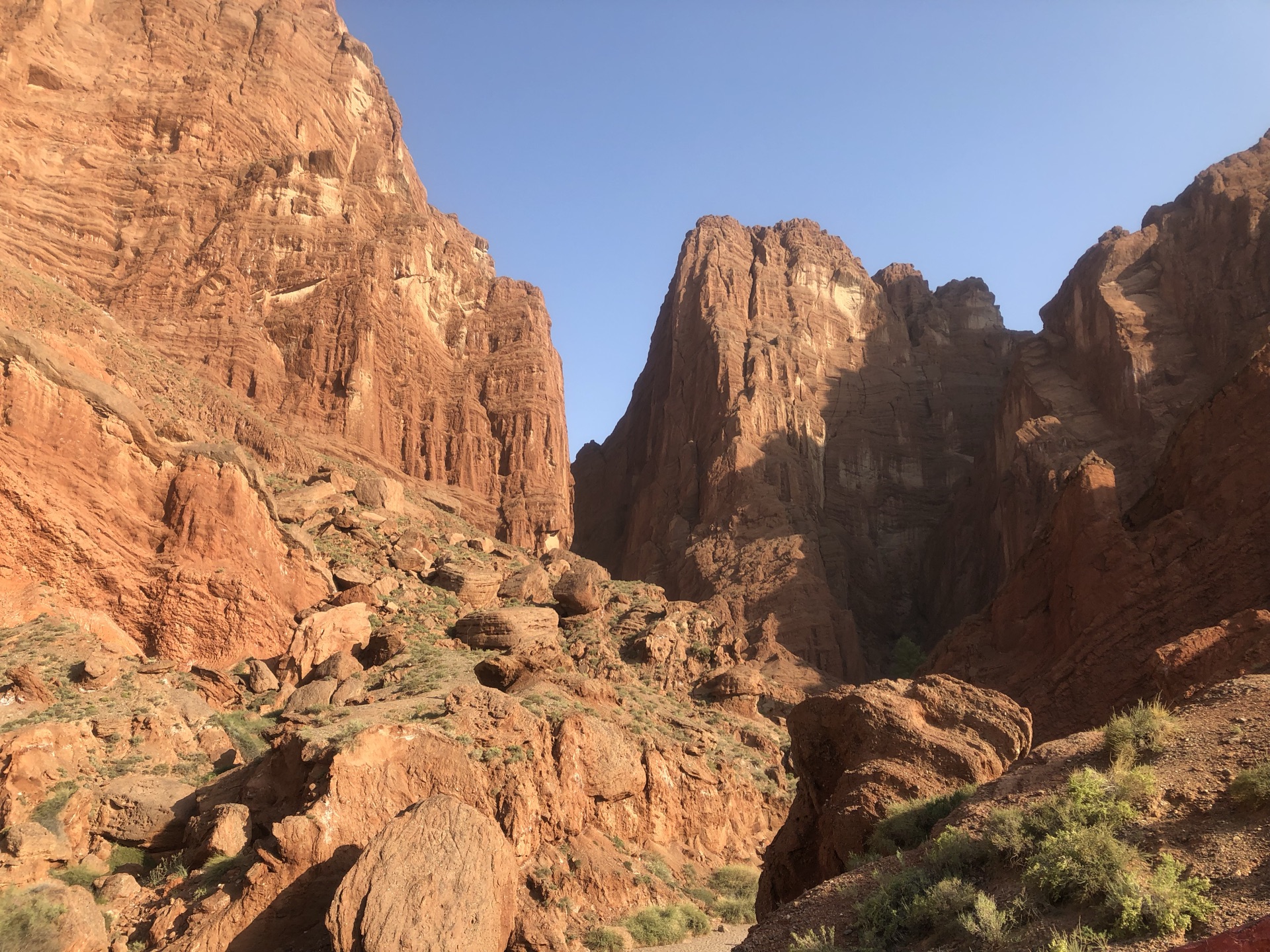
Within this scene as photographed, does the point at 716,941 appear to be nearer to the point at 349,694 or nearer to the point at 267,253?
the point at 349,694

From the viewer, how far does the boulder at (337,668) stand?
2666 centimetres

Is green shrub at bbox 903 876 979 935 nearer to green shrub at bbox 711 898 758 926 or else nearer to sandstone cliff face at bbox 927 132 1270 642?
green shrub at bbox 711 898 758 926

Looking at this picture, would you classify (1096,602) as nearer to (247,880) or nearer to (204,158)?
(247,880)

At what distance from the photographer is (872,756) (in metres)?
13.6

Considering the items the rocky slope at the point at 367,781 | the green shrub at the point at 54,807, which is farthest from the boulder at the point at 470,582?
the green shrub at the point at 54,807

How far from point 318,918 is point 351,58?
7246 centimetres

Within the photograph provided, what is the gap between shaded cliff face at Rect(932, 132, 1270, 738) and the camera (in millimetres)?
31156

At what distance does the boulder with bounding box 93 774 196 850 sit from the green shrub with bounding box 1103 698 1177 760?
1660cm

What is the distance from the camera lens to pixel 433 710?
2102 cm

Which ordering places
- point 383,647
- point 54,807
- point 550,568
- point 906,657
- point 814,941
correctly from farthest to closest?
point 906,657 < point 550,568 < point 383,647 < point 54,807 < point 814,941

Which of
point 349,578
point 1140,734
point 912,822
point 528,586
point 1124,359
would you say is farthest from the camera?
point 1124,359

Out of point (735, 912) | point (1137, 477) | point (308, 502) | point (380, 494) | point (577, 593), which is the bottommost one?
point (735, 912)

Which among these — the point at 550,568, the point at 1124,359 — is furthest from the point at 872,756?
the point at 1124,359

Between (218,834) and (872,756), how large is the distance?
1172 centimetres
